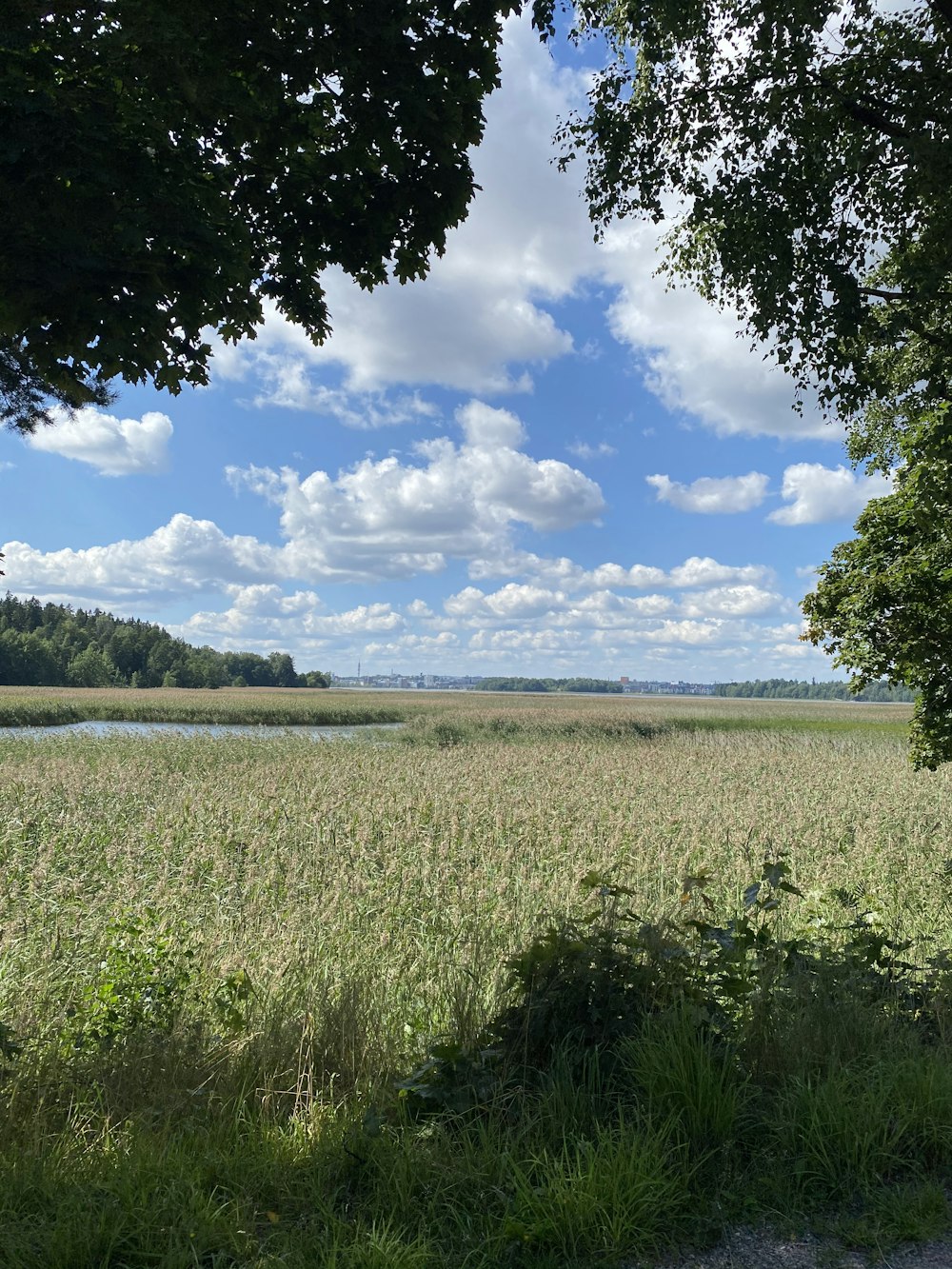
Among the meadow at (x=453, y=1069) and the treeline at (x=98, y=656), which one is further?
the treeline at (x=98, y=656)

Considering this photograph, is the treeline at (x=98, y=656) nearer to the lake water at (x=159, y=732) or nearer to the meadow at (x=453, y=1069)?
the lake water at (x=159, y=732)

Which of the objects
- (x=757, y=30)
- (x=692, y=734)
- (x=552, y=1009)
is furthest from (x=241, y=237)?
(x=692, y=734)

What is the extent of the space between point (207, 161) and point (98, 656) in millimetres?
99722

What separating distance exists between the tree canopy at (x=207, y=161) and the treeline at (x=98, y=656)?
9215cm

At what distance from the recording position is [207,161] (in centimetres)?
474

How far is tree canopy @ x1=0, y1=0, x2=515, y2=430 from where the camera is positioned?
3834mm

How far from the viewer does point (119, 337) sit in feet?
13.7

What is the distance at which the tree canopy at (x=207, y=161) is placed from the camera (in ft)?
12.6

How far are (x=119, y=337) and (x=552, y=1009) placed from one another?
459 centimetres

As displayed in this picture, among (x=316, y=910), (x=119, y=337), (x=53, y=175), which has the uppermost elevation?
(x=53, y=175)

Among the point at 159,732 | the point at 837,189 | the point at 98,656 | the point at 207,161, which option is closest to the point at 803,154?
the point at 837,189

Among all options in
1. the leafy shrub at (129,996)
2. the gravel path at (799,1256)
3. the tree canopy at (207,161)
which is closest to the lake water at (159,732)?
the leafy shrub at (129,996)

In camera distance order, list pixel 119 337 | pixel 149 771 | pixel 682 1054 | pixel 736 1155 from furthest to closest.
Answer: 1. pixel 149 771
2. pixel 119 337
3. pixel 682 1054
4. pixel 736 1155

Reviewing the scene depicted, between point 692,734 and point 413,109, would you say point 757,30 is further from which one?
point 692,734
